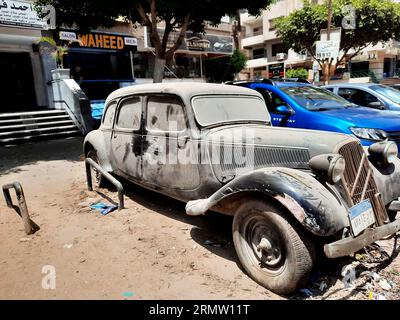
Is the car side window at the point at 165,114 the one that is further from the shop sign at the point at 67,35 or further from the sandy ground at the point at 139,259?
the shop sign at the point at 67,35

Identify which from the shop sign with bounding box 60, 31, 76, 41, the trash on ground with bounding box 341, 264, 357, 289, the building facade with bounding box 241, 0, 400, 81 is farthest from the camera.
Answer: the building facade with bounding box 241, 0, 400, 81

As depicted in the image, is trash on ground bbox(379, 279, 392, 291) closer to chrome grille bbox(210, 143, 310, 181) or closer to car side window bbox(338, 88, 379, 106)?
chrome grille bbox(210, 143, 310, 181)

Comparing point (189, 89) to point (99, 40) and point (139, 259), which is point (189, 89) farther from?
point (99, 40)

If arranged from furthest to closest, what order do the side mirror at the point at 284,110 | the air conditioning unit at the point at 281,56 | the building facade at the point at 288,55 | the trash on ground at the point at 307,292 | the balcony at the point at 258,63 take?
the balcony at the point at 258,63, the air conditioning unit at the point at 281,56, the building facade at the point at 288,55, the side mirror at the point at 284,110, the trash on ground at the point at 307,292

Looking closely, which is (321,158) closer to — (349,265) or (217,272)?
(349,265)

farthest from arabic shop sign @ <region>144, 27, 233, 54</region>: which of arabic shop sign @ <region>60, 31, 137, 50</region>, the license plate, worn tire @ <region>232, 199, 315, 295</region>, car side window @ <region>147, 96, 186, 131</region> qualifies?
the license plate

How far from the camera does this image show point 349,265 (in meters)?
3.19

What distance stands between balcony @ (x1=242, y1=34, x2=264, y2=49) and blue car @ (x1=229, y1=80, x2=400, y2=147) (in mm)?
35077

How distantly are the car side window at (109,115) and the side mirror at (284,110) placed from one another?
133 inches

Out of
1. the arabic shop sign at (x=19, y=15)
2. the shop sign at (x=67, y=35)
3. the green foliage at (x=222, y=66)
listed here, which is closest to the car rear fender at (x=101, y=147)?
the arabic shop sign at (x=19, y=15)

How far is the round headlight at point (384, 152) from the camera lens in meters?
3.41

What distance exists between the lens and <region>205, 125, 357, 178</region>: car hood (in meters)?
3.04

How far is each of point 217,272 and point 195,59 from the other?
20978 mm

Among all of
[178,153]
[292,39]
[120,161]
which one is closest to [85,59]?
[292,39]
